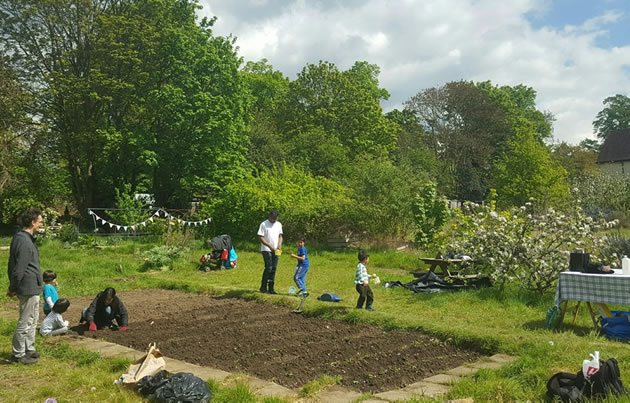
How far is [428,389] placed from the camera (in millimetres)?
5309

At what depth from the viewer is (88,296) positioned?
40.9 ft

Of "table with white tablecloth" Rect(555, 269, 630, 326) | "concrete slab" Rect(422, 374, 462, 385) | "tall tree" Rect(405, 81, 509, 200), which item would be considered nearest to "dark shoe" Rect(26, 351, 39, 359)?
"concrete slab" Rect(422, 374, 462, 385)

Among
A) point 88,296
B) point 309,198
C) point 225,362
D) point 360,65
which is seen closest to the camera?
point 225,362

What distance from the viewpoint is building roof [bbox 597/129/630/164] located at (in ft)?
206

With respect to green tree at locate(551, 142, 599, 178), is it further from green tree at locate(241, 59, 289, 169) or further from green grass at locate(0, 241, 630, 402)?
green grass at locate(0, 241, 630, 402)

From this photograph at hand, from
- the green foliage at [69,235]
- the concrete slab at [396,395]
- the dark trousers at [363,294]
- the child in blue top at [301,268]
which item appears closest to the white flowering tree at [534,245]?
the dark trousers at [363,294]

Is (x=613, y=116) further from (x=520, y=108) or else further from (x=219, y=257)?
(x=219, y=257)

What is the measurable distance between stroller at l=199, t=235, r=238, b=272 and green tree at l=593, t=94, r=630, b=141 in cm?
7566

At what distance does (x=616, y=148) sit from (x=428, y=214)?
2219 inches

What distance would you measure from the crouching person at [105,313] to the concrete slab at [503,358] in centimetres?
559

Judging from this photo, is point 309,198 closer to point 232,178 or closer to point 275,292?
point 232,178

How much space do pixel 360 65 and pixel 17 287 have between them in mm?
53579

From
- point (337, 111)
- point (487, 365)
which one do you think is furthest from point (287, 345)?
point (337, 111)

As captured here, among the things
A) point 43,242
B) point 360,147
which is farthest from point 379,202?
point 360,147
